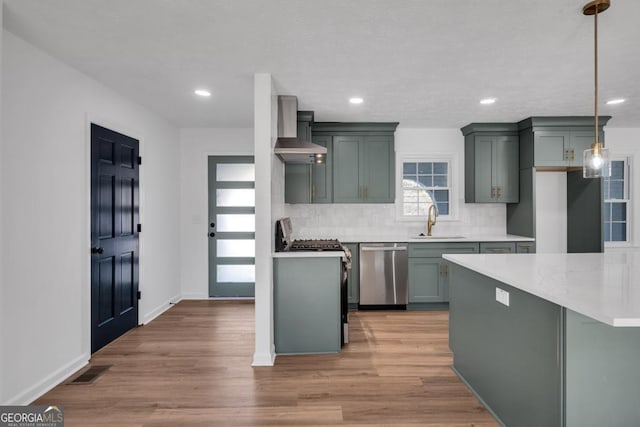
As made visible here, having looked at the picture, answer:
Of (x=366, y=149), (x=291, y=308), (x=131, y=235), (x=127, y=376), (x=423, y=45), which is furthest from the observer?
(x=366, y=149)

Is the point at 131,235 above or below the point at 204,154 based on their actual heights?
below

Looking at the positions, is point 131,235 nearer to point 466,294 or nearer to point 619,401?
point 466,294

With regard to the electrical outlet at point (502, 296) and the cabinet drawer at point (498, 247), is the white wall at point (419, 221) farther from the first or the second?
the electrical outlet at point (502, 296)

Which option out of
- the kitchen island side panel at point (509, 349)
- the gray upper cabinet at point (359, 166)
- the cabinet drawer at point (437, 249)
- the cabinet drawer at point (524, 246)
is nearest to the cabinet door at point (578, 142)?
the cabinet drawer at point (524, 246)

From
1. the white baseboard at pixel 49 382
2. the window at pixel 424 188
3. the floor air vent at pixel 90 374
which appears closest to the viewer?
the white baseboard at pixel 49 382

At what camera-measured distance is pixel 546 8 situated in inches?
80.0

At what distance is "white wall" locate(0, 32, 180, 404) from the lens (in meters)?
2.33

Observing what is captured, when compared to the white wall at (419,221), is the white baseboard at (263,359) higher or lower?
lower

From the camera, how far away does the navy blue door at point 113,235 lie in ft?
10.6

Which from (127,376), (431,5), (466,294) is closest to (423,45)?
(431,5)

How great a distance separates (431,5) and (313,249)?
224cm

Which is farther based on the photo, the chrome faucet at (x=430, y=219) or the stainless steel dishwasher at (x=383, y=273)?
A: the chrome faucet at (x=430, y=219)

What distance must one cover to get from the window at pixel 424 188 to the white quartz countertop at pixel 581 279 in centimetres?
253

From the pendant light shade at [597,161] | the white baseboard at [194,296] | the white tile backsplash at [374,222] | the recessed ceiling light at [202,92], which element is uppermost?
the recessed ceiling light at [202,92]
